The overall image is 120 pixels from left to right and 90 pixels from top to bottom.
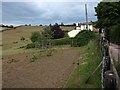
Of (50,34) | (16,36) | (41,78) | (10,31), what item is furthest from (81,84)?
(10,31)

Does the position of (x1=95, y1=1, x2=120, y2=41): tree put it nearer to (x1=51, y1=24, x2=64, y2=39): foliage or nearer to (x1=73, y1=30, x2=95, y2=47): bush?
(x1=73, y1=30, x2=95, y2=47): bush

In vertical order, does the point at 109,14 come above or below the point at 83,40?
above

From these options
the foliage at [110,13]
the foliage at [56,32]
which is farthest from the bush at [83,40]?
the foliage at [56,32]

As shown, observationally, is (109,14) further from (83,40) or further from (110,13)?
(83,40)

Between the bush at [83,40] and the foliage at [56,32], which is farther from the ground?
the foliage at [56,32]

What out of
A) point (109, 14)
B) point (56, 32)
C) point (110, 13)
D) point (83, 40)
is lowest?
point (83, 40)

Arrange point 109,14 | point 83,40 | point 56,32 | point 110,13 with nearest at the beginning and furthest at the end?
1. point 110,13
2. point 109,14
3. point 83,40
4. point 56,32

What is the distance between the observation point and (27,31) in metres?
88.2

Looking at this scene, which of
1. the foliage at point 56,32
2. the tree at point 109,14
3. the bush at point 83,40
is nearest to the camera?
the tree at point 109,14

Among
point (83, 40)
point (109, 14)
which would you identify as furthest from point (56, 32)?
point (109, 14)

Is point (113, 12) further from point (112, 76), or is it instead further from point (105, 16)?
point (112, 76)

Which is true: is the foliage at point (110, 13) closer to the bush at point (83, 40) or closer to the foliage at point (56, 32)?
the bush at point (83, 40)

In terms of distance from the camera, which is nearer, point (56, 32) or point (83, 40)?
point (83, 40)

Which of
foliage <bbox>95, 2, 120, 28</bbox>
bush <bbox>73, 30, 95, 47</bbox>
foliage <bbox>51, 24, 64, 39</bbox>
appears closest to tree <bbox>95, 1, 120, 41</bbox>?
foliage <bbox>95, 2, 120, 28</bbox>
